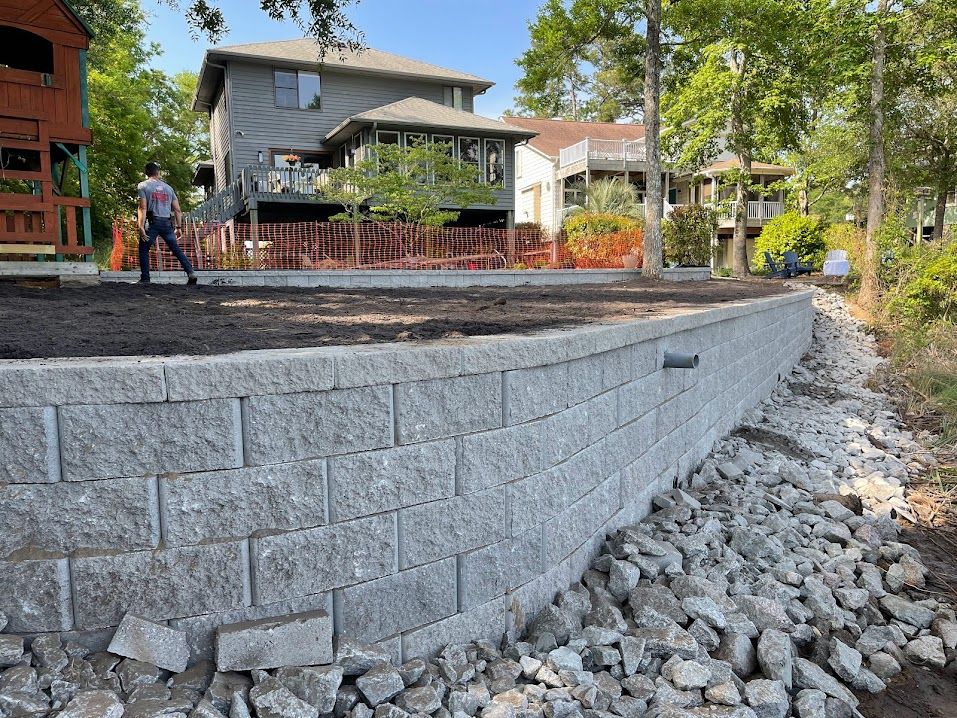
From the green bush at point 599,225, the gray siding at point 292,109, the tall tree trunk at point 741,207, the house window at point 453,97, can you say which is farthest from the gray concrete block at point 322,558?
the house window at point 453,97

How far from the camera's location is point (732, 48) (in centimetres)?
1745

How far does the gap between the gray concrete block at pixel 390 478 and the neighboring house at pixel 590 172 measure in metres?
25.6

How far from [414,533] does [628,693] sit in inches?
44.1

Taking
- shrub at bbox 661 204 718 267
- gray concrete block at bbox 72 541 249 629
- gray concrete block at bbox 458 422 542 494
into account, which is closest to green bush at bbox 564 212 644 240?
shrub at bbox 661 204 718 267

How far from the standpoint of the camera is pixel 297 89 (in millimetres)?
23406

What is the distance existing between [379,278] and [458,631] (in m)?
9.92

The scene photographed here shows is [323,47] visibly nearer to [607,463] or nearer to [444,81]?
[607,463]

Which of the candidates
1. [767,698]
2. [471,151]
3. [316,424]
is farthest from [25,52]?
[471,151]

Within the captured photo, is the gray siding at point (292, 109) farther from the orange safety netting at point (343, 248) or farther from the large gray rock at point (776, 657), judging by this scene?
the large gray rock at point (776, 657)

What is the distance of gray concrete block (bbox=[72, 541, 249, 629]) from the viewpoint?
2418 millimetres

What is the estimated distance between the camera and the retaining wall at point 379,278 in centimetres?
1107

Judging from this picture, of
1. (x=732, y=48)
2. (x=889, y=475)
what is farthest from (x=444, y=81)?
(x=889, y=475)

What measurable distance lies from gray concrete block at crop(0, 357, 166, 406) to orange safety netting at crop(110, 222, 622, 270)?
10.9m

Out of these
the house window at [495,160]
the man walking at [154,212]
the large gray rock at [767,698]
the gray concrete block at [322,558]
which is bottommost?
the large gray rock at [767,698]
